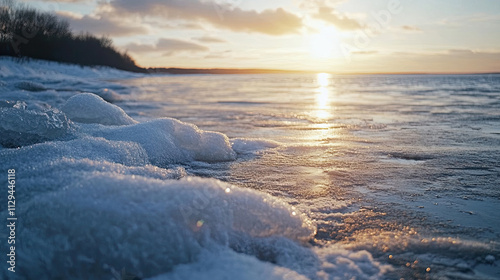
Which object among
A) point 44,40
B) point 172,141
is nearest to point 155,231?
point 172,141

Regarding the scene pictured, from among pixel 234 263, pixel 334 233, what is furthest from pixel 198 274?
pixel 334 233

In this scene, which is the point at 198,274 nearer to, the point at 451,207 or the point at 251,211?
the point at 251,211

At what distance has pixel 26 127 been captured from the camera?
241 centimetres

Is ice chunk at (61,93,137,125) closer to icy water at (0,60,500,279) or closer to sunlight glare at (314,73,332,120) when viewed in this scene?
icy water at (0,60,500,279)

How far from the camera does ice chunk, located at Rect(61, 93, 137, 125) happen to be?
353 cm

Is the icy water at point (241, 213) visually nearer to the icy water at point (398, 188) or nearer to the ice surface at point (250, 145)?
the icy water at point (398, 188)

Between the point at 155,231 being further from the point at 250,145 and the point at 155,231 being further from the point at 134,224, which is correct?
the point at 250,145

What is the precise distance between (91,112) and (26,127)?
1157 mm

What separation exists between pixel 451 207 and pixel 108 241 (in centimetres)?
170

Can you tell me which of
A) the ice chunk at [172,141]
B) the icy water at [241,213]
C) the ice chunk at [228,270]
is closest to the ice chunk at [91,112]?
the ice chunk at [172,141]

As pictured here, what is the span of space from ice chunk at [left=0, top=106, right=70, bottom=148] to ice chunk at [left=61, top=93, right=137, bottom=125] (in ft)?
3.19

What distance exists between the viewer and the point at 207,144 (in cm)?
300

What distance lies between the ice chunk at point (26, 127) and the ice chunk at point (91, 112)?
3.19 feet

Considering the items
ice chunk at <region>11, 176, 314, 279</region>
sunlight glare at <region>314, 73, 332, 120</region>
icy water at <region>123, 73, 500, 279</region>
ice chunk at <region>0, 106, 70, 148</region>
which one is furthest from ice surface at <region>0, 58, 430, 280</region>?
sunlight glare at <region>314, 73, 332, 120</region>
